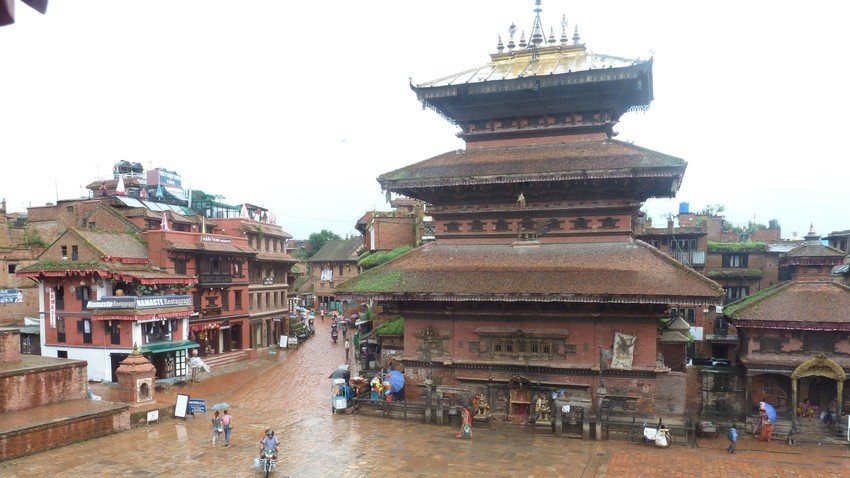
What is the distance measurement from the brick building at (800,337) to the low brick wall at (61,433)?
25.0 m

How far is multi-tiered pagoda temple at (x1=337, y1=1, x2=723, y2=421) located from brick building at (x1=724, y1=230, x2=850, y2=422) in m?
4.73

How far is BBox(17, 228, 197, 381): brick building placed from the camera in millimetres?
33094

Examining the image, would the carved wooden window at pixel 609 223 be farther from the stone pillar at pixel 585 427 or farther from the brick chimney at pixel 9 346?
the brick chimney at pixel 9 346

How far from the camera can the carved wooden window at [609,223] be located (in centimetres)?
2200

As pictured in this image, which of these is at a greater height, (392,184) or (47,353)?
(392,184)

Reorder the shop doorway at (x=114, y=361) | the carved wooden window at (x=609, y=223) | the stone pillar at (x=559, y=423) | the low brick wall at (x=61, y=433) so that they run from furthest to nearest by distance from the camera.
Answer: the shop doorway at (x=114, y=361), the carved wooden window at (x=609, y=223), the stone pillar at (x=559, y=423), the low brick wall at (x=61, y=433)

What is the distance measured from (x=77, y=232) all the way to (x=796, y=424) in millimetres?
39300

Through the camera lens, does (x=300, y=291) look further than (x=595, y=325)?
Yes

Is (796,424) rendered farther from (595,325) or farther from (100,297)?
(100,297)

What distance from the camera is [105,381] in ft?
110

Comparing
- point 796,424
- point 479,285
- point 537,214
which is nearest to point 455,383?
point 479,285

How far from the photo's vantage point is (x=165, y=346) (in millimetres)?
33750

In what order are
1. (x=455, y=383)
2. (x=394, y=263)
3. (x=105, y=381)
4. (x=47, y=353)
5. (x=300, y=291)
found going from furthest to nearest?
1. (x=300, y=291)
2. (x=47, y=353)
3. (x=105, y=381)
4. (x=394, y=263)
5. (x=455, y=383)

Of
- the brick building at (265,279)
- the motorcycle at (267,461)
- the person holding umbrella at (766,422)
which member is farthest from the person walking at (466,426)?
the brick building at (265,279)
